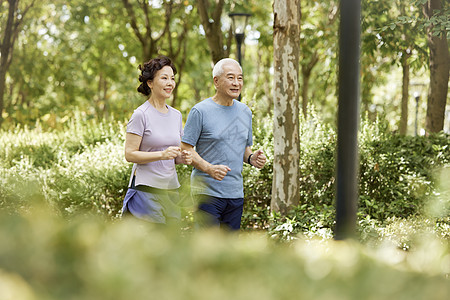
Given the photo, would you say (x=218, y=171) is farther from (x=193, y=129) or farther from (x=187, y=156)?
(x=193, y=129)

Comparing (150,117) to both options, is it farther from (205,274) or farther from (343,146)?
(205,274)

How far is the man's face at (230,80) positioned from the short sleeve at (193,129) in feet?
0.97

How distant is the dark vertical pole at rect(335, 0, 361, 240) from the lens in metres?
2.55

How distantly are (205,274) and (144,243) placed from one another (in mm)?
228

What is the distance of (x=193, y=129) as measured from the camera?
4266 millimetres

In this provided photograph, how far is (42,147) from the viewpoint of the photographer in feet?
37.9

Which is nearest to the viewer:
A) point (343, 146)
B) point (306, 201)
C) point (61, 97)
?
point (343, 146)

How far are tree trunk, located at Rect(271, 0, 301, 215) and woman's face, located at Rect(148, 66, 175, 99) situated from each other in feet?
9.66

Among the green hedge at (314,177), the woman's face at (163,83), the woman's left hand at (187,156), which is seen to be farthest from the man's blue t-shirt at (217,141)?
the green hedge at (314,177)

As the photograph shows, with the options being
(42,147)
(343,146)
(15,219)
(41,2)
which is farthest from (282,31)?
(41,2)

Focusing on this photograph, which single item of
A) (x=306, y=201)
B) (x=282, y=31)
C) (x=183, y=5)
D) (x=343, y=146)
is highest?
Result: (x=183, y=5)

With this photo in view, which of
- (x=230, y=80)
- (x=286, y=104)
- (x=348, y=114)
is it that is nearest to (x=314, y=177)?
(x=286, y=104)

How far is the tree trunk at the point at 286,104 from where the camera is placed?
6.87 m

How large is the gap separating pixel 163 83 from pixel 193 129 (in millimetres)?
428
